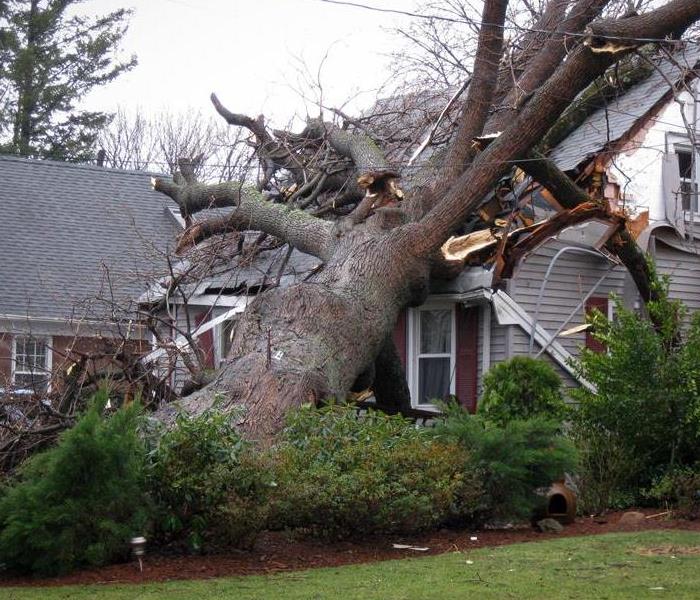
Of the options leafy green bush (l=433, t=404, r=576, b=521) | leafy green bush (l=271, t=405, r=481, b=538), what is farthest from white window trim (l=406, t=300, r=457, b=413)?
leafy green bush (l=271, t=405, r=481, b=538)

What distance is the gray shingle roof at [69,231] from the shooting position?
63.2ft

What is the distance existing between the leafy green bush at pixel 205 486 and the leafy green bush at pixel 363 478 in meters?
0.26

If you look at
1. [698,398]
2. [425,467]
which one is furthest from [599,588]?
[698,398]

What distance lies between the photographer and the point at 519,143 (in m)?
11.8

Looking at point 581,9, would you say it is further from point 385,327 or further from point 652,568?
point 652,568

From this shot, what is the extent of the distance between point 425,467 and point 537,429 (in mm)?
1329

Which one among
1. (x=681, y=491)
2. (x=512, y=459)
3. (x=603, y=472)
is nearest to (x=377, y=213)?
(x=603, y=472)

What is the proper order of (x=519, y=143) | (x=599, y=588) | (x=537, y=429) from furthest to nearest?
(x=519, y=143), (x=537, y=429), (x=599, y=588)

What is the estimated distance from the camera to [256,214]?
14633 mm

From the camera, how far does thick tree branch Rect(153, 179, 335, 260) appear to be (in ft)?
45.3

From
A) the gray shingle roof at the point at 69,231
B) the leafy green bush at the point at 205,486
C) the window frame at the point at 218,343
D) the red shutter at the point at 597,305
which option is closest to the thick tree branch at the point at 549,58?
the red shutter at the point at 597,305

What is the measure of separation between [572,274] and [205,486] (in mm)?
Answer: 8552

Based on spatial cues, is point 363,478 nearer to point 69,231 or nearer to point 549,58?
point 549,58

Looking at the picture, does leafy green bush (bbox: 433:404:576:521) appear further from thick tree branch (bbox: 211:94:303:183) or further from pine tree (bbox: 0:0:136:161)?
pine tree (bbox: 0:0:136:161)
